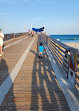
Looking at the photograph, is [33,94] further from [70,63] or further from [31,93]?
[70,63]

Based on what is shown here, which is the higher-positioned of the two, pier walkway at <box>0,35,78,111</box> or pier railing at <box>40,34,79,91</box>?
pier railing at <box>40,34,79,91</box>

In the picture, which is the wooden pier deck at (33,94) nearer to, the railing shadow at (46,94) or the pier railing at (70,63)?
the railing shadow at (46,94)

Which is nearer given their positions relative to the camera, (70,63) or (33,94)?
(33,94)

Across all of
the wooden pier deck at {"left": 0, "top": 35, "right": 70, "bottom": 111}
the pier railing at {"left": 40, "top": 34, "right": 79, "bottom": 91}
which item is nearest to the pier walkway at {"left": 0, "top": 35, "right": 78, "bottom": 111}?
the wooden pier deck at {"left": 0, "top": 35, "right": 70, "bottom": 111}

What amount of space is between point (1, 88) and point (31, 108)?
155cm

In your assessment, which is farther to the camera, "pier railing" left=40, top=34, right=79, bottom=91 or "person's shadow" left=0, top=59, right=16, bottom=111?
"pier railing" left=40, top=34, right=79, bottom=91

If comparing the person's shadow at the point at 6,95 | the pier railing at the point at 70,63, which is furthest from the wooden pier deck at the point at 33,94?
the pier railing at the point at 70,63

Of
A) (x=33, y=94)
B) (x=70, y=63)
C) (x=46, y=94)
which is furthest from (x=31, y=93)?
(x=70, y=63)

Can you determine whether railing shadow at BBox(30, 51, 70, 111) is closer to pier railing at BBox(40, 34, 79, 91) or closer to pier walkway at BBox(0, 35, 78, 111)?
pier walkway at BBox(0, 35, 78, 111)

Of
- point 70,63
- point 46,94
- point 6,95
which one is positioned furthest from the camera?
point 70,63

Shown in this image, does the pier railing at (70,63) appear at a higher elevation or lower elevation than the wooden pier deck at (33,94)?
higher

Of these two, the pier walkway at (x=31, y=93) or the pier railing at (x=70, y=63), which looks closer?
the pier walkway at (x=31, y=93)

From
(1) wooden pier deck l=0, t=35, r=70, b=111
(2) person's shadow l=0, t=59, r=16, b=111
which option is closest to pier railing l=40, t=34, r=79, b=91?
(1) wooden pier deck l=0, t=35, r=70, b=111

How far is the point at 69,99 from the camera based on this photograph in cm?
350
